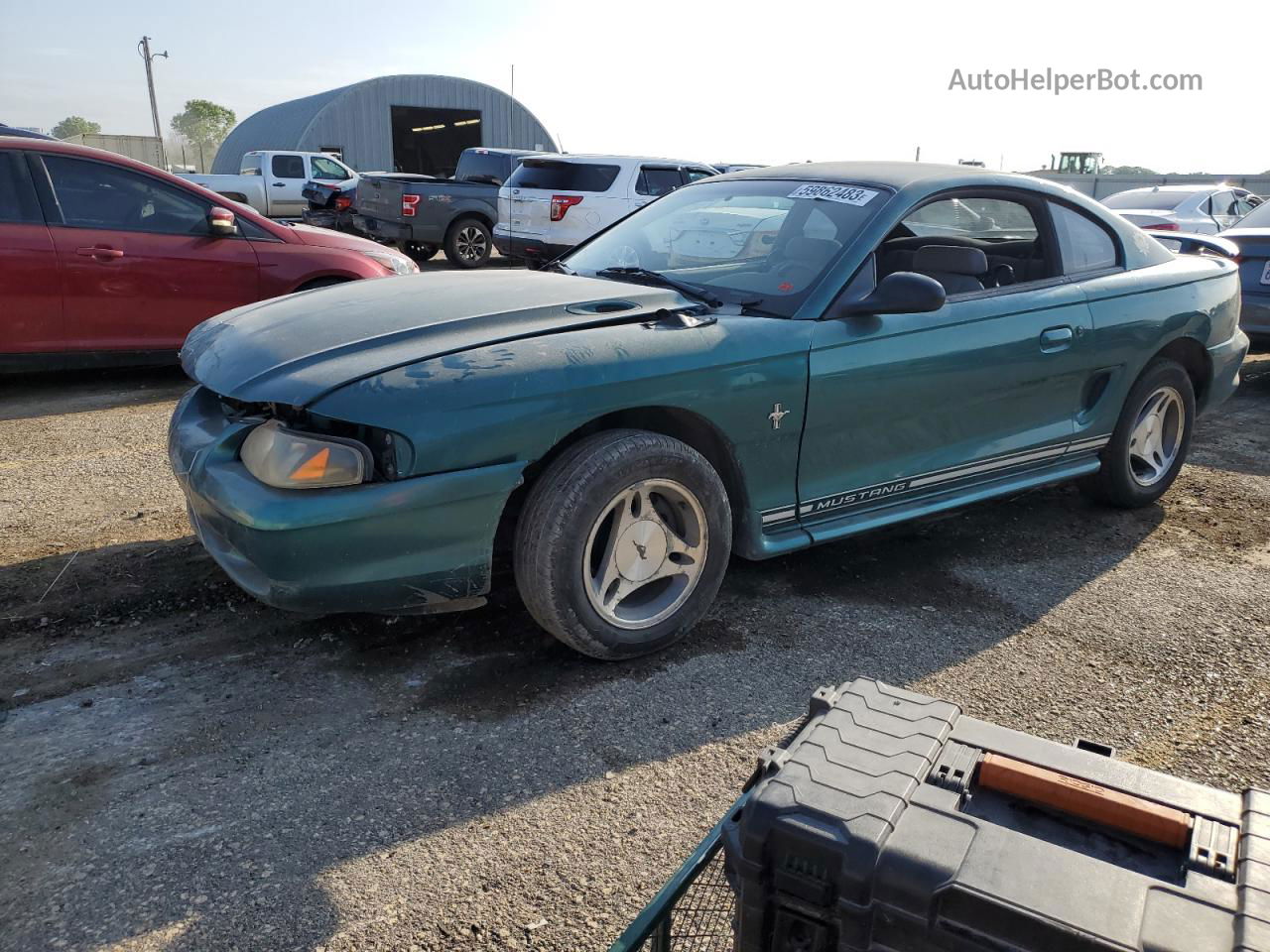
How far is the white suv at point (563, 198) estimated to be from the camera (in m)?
12.2

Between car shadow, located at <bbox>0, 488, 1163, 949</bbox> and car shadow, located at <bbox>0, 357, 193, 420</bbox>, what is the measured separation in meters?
2.69

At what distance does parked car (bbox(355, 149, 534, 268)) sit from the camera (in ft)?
44.0

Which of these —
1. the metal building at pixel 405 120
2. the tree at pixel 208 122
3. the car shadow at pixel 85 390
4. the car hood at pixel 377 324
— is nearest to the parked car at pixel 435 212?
the car shadow at pixel 85 390

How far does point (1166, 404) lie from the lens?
178 inches

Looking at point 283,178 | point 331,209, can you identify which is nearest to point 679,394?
point 331,209

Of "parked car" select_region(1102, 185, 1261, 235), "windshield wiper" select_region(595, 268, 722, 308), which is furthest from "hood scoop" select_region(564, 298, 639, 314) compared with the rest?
"parked car" select_region(1102, 185, 1261, 235)

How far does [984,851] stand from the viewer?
1.30 metres

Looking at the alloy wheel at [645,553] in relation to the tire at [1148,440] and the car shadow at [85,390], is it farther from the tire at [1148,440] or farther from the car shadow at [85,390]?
the car shadow at [85,390]

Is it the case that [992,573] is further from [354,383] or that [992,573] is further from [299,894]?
[299,894]

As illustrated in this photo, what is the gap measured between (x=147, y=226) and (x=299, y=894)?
5.30 m

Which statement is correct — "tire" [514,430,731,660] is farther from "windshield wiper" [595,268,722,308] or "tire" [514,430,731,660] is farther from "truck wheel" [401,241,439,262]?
"truck wheel" [401,241,439,262]

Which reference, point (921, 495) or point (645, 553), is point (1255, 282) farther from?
point (645, 553)

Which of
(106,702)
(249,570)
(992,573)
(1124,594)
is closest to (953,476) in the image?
(992,573)

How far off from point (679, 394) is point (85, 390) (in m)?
5.02
